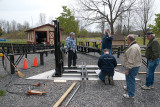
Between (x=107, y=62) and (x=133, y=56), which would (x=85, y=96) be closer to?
(x=107, y=62)

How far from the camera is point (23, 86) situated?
4.66 meters

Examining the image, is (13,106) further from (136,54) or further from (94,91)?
(136,54)

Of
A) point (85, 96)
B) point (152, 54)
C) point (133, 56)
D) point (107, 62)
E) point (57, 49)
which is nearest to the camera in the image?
point (133, 56)

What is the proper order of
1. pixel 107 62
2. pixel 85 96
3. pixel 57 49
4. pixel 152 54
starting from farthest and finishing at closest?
pixel 57 49, pixel 107 62, pixel 152 54, pixel 85 96

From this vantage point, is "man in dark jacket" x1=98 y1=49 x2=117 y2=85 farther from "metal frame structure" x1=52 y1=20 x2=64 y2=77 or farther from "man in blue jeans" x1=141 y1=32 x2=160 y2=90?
"metal frame structure" x1=52 y1=20 x2=64 y2=77

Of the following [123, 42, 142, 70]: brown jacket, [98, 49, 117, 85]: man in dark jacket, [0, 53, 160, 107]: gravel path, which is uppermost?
[123, 42, 142, 70]: brown jacket

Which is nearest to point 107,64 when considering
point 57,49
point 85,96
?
point 85,96

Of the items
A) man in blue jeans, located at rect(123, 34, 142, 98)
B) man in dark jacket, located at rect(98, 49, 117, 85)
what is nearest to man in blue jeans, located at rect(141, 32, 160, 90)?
man in blue jeans, located at rect(123, 34, 142, 98)

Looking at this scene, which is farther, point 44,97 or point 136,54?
A: point 44,97

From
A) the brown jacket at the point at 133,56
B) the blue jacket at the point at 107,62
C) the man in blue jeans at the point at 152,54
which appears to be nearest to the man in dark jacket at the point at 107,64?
the blue jacket at the point at 107,62

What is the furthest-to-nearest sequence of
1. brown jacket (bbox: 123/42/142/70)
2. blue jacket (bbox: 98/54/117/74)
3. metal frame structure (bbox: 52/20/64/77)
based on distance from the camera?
metal frame structure (bbox: 52/20/64/77) → blue jacket (bbox: 98/54/117/74) → brown jacket (bbox: 123/42/142/70)

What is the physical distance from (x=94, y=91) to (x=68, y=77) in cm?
168

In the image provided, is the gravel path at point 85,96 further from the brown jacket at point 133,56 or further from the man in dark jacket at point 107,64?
the brown jacket at point 133,56

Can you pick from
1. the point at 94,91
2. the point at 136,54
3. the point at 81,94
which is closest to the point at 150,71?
the point at 136,54
